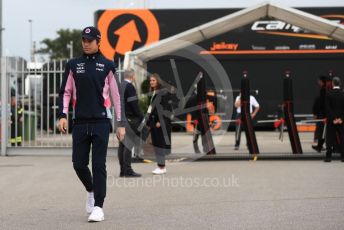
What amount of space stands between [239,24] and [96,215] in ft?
33.5

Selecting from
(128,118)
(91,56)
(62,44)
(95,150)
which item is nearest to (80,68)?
(91,56)

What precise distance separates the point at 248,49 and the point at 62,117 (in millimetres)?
22676

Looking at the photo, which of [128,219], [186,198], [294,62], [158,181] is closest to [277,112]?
[294,62]

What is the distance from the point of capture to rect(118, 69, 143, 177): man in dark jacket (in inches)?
489

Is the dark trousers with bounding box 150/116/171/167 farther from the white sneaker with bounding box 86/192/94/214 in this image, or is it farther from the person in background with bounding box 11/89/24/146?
the person in background with bounding box 11/89/24/146

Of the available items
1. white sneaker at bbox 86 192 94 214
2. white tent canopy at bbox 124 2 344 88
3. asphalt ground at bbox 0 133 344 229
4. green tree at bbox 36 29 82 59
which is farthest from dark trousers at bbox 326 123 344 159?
green tree at bbox 36 29 82 59

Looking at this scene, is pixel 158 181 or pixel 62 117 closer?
pixel 62 117

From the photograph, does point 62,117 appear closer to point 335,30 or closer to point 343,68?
point 335,30

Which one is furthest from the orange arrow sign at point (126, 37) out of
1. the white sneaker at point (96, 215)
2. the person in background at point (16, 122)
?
the white sneaker at point (96, 215)

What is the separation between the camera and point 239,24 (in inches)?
673

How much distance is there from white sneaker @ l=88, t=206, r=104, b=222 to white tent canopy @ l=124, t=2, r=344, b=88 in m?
8.83

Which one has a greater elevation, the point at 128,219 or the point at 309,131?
the point at 128,219

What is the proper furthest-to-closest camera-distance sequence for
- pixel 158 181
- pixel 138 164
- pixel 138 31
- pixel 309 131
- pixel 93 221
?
pixel 309 131 → pixel 138 31 → pixel 138 164 → pixel 158 181 → pixel 93 221

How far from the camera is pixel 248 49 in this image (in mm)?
29984
